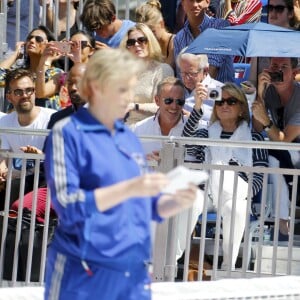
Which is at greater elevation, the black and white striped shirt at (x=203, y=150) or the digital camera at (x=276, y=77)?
the digital camera at (x=276, y=77)

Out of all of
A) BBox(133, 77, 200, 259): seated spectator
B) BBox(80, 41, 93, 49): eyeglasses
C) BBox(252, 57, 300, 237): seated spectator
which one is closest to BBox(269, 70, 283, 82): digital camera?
BBox(252, 57, 300, 237): seated spectator

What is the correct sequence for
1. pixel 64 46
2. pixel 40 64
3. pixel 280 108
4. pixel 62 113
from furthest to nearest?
pixel 40 64 < pixel 64 46 < pixel 280 108 < pixel 62 113

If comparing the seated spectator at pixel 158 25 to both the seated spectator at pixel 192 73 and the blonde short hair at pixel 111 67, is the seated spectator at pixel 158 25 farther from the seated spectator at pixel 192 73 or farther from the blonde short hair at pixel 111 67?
the blonde short hair at pixel 111 67

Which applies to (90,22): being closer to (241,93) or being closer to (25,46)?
(25,46)

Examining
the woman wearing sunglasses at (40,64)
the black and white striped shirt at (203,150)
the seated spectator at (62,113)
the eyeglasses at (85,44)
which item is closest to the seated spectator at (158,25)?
the eyeglasses at (85,44)

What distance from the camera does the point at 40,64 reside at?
995cm

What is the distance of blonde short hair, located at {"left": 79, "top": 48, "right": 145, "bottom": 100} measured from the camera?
154 inches

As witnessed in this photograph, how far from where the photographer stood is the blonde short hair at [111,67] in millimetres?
3904

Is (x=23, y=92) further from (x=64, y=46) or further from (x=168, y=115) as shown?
(x=168, y=115)

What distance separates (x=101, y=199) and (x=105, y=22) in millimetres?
6600

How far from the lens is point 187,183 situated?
3768 millimetres

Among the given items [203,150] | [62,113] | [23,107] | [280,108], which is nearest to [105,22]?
[23,107]

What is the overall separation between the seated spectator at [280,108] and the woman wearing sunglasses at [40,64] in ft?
6.43

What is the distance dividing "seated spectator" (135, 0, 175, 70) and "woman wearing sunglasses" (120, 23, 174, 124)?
→ 1.61 ft
